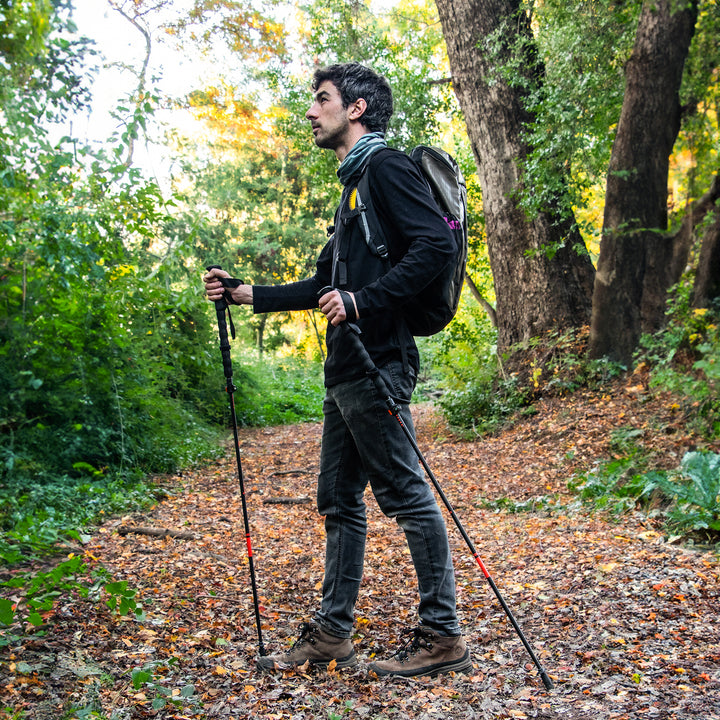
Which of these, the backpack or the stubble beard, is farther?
the stubble beard

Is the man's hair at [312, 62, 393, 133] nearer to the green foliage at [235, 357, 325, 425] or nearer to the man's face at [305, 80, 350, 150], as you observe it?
A: the man's face at [305, 80, 350, 150]

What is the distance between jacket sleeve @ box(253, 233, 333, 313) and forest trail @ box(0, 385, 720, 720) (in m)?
1.53

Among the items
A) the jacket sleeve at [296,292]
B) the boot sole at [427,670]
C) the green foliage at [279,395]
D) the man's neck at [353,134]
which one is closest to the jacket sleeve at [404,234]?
the man's neck at [353,134]

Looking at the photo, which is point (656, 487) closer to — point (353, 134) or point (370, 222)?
point (370, 222)

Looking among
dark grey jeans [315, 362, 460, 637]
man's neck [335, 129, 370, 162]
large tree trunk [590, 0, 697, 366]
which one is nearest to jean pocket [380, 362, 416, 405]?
dark grey jeans [315, 362, 460, 637]

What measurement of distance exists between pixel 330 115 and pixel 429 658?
7.39 feet

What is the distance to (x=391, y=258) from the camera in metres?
2.55

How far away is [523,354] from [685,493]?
5142 millimetres

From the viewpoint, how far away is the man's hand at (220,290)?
274cm

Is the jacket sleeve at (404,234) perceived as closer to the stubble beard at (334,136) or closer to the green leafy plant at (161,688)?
the stubble beard at (334,136)

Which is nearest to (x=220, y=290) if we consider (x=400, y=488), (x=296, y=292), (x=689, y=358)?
(x=296, y=292)

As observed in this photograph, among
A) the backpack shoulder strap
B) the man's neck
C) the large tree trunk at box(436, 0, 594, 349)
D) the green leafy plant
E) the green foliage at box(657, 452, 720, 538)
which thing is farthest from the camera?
the large tree trunk at box(436, 0, 594, 349)

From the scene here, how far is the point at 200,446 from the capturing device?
8.49m

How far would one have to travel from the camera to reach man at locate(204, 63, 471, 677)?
7.92 feet
